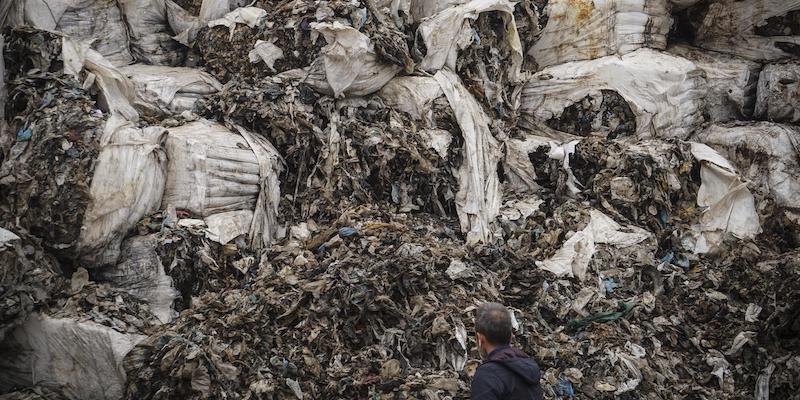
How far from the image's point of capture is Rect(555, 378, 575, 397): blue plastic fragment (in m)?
3.53

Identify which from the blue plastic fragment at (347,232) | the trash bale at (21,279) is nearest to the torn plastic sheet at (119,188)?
the trash bale at (21,279)

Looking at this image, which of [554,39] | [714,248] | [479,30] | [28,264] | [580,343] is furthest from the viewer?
[554,39]

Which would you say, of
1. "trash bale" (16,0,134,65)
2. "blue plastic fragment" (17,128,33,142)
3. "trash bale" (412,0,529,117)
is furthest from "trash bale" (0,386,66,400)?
"trash bale" (412,0,529,117)

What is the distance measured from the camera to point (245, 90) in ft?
16.3

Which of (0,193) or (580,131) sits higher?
(0,193)

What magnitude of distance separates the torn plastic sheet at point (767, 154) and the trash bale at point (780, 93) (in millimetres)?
154

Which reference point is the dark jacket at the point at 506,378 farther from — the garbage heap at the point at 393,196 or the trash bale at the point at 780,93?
the trash bale at the point at 780,93

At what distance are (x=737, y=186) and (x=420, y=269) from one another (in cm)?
247

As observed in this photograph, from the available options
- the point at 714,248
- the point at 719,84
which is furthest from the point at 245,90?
the point at 719,84

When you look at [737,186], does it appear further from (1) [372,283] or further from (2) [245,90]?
(2) [245,90]

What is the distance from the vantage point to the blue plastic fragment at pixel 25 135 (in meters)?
4.12

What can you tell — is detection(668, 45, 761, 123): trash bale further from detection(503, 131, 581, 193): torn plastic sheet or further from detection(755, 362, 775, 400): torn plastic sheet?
detection(755, 362, 775, 400): torn plastic sheet

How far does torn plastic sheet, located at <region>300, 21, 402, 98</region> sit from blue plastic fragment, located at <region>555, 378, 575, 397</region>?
2.50 metres

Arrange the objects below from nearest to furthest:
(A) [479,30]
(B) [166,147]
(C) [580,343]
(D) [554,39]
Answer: (C) [580,343] < (B) [166,147] < (A) [479,30] < (D) [554,39]
